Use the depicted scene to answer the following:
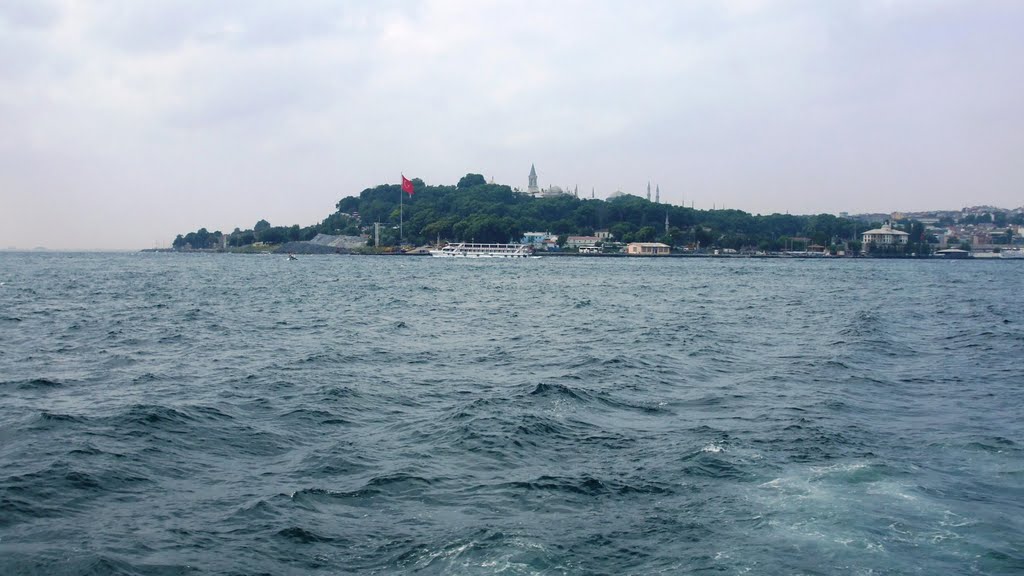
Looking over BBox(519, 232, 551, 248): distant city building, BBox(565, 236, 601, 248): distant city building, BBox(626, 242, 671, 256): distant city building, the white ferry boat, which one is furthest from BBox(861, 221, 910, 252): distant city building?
the white ferry boat

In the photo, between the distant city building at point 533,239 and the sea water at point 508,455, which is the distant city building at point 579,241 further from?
the sea water at point 508,455

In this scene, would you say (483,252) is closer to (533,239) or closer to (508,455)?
(533,239)

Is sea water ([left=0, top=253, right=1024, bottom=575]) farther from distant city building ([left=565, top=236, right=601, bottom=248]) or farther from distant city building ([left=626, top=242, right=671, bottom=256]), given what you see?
distant city building ([left=565, top=236, right=601, bottom=248])

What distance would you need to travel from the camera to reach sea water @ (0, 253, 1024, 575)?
9320 mm

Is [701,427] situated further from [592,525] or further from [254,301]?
[254,301]

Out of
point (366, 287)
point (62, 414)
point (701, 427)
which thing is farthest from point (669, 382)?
point (366, 287)

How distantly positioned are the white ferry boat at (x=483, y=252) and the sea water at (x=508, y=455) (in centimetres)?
13285

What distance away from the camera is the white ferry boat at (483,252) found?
162 metres

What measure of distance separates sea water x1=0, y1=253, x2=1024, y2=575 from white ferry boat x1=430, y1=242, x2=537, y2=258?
13285cm

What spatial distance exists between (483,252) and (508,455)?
15670 cm

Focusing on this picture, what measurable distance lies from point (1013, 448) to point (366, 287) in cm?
5558

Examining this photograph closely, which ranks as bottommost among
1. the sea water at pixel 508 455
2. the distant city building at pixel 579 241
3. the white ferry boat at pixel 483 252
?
the sea water at pixel 508 455

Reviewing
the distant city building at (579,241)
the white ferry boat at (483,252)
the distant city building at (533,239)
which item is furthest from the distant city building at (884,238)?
the white ferry boat at (483,252)

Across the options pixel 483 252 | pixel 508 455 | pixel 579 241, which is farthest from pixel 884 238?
pixel 508 455
